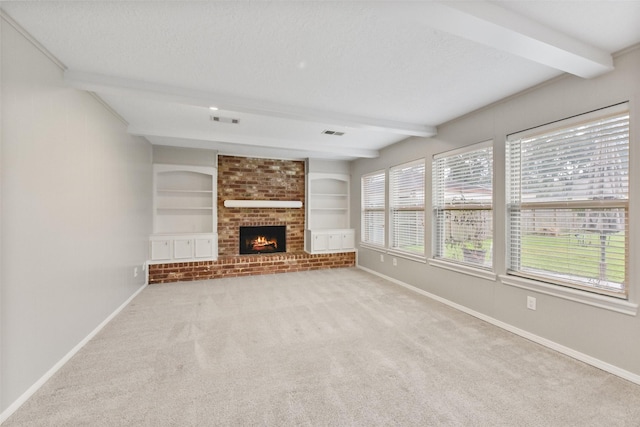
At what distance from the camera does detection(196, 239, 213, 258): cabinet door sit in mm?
5004

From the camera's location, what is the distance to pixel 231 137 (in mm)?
4254

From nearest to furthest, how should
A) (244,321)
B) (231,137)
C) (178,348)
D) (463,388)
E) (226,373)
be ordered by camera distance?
(463,388), (226,373), (178,348), (244,321), (231,137)

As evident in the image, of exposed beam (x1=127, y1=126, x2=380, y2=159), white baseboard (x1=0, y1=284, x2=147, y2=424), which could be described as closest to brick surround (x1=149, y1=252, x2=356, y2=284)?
white baseboard (x1=0, y1=284, x2=147, y2=424)

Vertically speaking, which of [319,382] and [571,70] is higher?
[571,70]

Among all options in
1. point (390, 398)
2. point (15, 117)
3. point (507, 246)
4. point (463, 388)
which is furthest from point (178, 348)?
point (507, 246)

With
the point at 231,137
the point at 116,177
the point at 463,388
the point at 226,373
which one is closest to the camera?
the point at 463,388

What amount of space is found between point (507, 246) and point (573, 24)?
2002mm

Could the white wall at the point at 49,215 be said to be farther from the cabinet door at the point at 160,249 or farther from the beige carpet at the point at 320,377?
the cabinet door at the point at 160,249

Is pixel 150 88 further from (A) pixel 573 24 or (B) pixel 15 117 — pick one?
(A) pixel 573 24

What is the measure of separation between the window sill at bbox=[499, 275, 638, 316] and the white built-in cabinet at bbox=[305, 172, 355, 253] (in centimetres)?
346

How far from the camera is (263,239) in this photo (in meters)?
5.99

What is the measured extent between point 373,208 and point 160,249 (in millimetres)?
4033

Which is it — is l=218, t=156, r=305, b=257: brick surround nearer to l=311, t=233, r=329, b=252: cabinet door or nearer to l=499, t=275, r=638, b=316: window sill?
l=311, t=233, r=329, b=252: cabinet door

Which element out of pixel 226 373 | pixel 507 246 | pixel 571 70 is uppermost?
pixel 571 70
